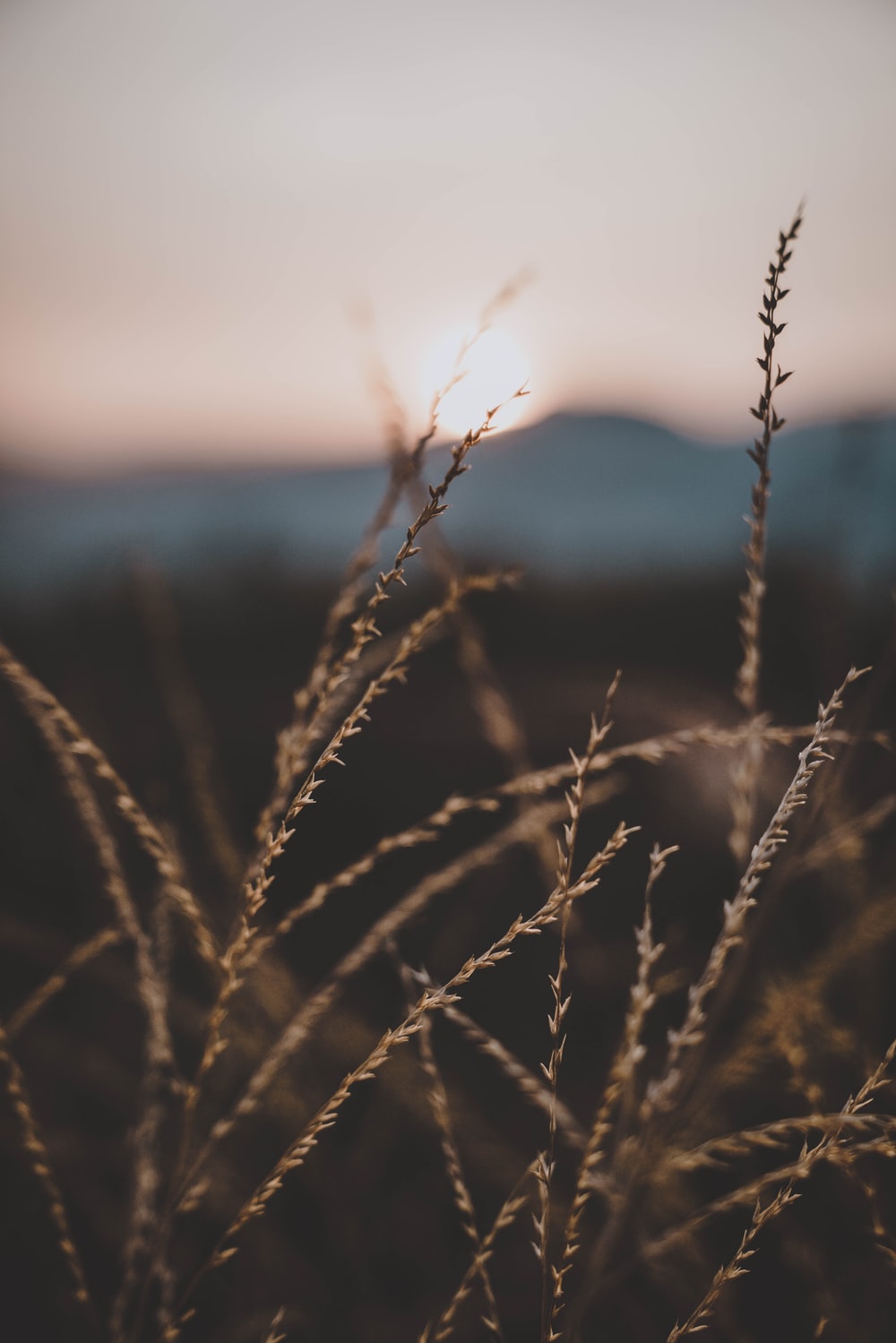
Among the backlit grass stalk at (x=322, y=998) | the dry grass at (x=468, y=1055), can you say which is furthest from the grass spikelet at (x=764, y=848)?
the backlit grass stalk at (x=322, y=998)

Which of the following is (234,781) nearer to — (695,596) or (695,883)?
(695,883)

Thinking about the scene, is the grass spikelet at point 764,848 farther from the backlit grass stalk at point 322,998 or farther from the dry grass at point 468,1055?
the backlit grass stalk at point 322,998

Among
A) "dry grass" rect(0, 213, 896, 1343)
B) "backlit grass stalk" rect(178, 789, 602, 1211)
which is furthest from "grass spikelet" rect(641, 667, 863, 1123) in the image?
"backlit grass stalk" rect(178, 789, 602, 1211)

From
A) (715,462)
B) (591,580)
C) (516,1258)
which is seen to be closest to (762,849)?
(516,1258)

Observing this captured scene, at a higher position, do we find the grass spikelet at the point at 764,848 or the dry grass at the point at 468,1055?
the grass spikelet at the point at 764,848

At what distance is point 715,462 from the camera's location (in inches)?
1202

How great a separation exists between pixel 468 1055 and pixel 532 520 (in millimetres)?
7987

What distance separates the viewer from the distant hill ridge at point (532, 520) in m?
1.41

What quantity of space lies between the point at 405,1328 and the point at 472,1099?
0.71 meters

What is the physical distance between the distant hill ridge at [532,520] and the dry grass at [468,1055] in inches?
9.5

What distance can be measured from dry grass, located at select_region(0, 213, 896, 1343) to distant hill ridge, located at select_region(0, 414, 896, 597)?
0.79 ft

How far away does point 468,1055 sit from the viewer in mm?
2271

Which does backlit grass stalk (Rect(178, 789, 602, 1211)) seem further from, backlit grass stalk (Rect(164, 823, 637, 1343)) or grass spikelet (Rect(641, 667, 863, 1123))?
grass spikelet (Rect(641, 667, 863, 1123))

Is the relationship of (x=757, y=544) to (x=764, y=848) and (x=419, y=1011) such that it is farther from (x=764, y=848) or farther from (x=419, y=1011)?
(x=419, y=1011)
